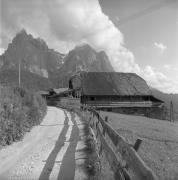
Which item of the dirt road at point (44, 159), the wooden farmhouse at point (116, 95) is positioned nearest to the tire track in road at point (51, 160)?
the dirt road at point (44, 159)

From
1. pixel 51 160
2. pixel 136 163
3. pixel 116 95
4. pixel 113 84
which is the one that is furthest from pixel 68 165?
pixel 113 84

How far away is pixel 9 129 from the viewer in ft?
26.9

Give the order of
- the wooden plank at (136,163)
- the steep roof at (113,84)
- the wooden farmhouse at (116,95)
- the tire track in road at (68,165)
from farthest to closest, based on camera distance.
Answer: the steep roof at (113,84) → the wooden farmhouse at (116,95) → the tire track in road at (68,165) → the wooden plank at (136,163)

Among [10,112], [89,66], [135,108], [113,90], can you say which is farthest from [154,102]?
[89,66]

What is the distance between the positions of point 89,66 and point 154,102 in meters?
153

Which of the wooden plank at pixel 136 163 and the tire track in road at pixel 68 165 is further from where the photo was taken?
the tire track in road at pixel 68 165

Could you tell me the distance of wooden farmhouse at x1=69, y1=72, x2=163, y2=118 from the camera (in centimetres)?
3897

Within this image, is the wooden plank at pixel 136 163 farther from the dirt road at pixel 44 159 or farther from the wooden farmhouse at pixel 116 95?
the wooden farmhouse at pixel 116 95

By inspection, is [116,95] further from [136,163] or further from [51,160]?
[136,163]

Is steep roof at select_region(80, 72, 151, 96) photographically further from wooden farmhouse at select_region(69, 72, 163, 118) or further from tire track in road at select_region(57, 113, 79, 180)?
tire track in road at select_region(57, 113, 79, 180)

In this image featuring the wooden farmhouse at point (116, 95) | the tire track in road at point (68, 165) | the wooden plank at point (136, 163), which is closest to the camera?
the wooden plank at point (136, 163)

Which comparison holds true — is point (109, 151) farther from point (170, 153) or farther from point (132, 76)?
point (132, 76)

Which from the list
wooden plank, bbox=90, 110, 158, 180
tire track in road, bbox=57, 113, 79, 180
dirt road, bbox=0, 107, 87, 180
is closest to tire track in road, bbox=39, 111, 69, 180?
dirt road, bbox=0, 107, 87, 180

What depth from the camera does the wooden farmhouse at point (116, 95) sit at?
1534 inches
